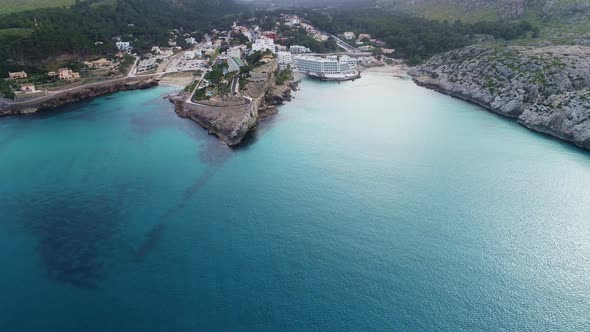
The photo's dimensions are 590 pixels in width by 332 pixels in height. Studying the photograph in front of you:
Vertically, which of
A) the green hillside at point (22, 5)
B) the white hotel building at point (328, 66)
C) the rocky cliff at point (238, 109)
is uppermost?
the green hillside at point (22, 5)

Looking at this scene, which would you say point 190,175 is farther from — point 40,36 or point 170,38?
point 170,38

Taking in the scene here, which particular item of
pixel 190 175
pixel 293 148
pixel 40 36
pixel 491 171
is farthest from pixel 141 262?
pixel 40 36

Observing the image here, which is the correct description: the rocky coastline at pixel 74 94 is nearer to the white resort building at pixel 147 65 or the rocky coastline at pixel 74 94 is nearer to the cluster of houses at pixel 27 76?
the cluster of houses at pixel 27 76

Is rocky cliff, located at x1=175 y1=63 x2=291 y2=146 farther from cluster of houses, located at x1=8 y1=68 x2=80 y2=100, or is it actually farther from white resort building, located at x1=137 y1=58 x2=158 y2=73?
white resort building, located at x1=137 y1=58 x2=158 y2=73

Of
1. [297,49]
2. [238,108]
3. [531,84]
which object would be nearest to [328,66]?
[297,49]

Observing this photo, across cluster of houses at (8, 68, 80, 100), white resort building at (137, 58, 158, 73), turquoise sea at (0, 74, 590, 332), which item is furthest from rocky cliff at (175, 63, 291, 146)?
white resort building at (137, 58, 158, 73)

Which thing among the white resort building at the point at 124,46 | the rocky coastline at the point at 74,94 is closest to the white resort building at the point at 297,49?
the white resort building at the point at 124,46
